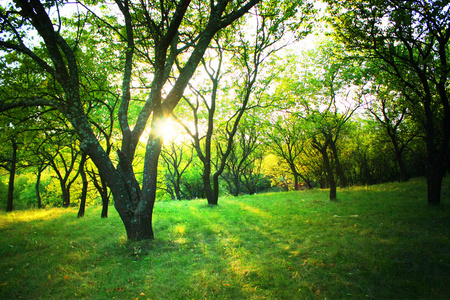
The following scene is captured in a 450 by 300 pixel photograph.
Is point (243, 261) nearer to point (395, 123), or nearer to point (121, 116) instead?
point (121, 116)

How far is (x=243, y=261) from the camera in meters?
5.20

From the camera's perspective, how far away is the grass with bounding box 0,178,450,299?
3.97 meters

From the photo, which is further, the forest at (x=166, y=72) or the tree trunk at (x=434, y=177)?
the tree trunk at (x=434, y=177)

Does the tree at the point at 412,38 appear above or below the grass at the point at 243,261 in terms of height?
above

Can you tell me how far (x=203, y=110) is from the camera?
2000 cm

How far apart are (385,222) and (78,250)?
1061 cm

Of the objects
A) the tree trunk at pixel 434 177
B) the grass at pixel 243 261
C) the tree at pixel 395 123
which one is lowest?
the grass at pixel 243 261

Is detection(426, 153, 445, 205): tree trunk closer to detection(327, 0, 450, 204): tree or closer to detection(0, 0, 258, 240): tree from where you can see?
detection(327, 0, 450, 204): tree

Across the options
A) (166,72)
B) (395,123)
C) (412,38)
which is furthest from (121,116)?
(395,123)

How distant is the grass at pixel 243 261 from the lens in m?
3.97

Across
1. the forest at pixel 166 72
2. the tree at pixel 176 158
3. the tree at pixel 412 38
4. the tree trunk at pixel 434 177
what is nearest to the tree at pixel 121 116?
the forest at pixel 166 72

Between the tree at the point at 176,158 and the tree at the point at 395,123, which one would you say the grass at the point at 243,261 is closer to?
the tree at the point at 395,123

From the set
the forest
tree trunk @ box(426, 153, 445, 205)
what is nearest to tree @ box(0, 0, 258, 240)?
the forest

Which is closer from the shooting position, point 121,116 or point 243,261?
point 243,261
